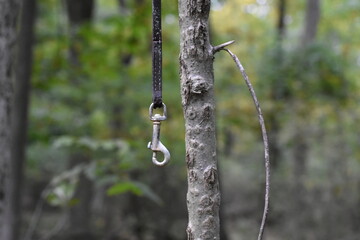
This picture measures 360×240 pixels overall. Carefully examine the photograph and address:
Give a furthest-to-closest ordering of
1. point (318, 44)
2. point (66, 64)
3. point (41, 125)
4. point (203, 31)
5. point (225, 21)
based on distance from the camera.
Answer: point (225, 21) < point (318, 44) < point (41, 125) < point (66, 64) < point (203, 31)

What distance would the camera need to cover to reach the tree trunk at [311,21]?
10.2 meters

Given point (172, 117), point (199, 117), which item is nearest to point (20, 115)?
point (172, 117)

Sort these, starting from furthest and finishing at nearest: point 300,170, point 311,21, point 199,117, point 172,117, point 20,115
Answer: point 311,21, point 300,170, point 172,117, point 20,115, point 199,117

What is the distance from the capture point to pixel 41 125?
262 inches

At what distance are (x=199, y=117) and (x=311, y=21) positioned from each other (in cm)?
1012

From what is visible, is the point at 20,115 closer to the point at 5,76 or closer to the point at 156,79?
the point at 5,76

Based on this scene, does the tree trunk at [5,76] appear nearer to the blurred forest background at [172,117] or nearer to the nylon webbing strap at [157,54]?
the nylon webbing strap at [157,54]

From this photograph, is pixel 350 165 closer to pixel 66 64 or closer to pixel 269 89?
pixel 269 89

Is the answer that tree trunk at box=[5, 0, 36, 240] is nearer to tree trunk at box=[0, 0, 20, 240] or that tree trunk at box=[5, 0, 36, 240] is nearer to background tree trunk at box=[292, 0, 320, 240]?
tree trunk at box=[0, 0, 20, 240]

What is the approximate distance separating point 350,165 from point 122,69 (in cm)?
531

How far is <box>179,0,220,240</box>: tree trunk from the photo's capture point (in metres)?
1.27

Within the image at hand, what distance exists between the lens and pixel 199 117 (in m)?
1.28

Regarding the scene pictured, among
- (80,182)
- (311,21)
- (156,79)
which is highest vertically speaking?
(311,21)

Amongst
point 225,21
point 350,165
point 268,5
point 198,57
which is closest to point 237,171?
point 350,165
